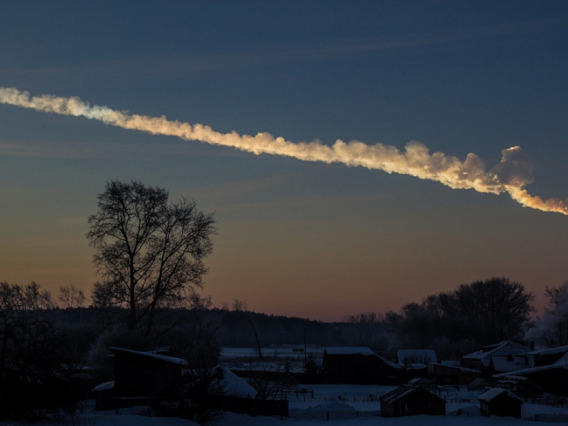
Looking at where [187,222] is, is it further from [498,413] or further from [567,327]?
[567,327]

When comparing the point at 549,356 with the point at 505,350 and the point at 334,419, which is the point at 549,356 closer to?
the point at 505,350

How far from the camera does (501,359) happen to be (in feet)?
244

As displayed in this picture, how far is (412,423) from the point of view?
36.7 m

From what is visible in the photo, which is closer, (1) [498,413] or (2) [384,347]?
(1) [498,413]

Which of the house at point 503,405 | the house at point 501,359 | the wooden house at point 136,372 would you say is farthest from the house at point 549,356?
the wooden house at point 136,372

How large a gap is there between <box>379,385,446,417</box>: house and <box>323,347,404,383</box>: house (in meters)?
33.8

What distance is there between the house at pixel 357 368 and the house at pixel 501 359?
9402 millimetres

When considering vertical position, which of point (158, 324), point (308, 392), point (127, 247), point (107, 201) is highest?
point (107, 201)

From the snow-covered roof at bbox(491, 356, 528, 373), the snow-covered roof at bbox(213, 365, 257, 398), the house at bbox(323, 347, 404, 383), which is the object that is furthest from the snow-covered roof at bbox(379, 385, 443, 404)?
the snow-covered roof at bbox(491, 356, 528, 373)

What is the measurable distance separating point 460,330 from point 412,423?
279ft

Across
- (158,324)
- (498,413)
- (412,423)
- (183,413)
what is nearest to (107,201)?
(158,324)

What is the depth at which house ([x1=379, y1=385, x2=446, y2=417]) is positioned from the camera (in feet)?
132

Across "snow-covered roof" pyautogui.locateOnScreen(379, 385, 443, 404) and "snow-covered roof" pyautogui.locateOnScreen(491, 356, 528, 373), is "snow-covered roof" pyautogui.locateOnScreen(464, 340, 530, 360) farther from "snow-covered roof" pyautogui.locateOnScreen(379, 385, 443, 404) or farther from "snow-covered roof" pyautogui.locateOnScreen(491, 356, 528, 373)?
"snow-covered roof" pyautogui.locateOnScreen(379, 385, 443, 404)

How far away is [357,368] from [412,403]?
34778 millimetres
